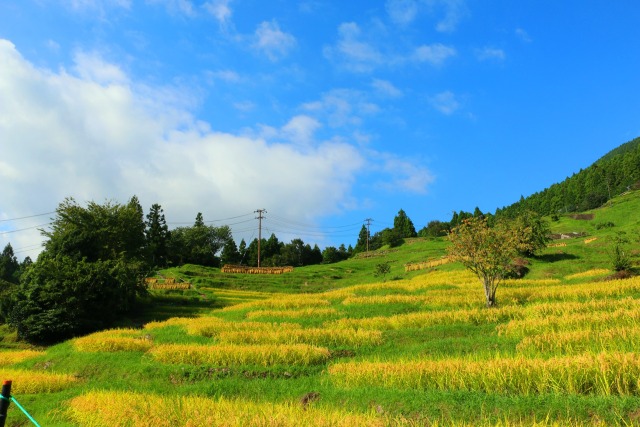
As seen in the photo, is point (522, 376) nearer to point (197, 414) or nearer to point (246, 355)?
point (197, 414)

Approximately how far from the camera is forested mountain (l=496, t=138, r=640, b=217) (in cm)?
11839

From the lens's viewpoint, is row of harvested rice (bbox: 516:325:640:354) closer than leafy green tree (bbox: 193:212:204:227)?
Yes

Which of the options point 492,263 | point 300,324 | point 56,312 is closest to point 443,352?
point 300,324

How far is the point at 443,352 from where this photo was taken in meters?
12.6

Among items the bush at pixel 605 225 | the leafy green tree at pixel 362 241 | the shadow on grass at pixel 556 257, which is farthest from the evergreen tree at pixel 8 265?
the bush at pixel 605 225

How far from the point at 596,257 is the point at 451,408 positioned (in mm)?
39953

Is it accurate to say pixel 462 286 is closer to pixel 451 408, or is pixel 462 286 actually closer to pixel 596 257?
pixel 596 257

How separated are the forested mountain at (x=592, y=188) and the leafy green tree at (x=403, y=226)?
29.7 m

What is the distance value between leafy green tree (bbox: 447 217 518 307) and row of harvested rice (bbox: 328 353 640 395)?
1352 cm

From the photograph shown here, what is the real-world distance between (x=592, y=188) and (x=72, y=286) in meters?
150

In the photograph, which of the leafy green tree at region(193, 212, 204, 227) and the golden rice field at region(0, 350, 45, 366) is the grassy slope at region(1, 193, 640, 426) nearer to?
the golden rice field at region(0, 350, 45, 366)

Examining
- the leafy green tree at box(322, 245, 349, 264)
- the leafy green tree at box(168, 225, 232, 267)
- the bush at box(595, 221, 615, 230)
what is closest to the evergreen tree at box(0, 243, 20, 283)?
the leafy green tree at box(168, 225, 232, 267)

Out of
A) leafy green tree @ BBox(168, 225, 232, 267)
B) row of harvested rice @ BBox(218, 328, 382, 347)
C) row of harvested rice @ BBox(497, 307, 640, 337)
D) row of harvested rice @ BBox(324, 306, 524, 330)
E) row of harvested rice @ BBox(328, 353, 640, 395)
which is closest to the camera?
row of harvested rice @ BBox(328, 353, 640, 395)

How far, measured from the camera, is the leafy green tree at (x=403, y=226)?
456 feet
